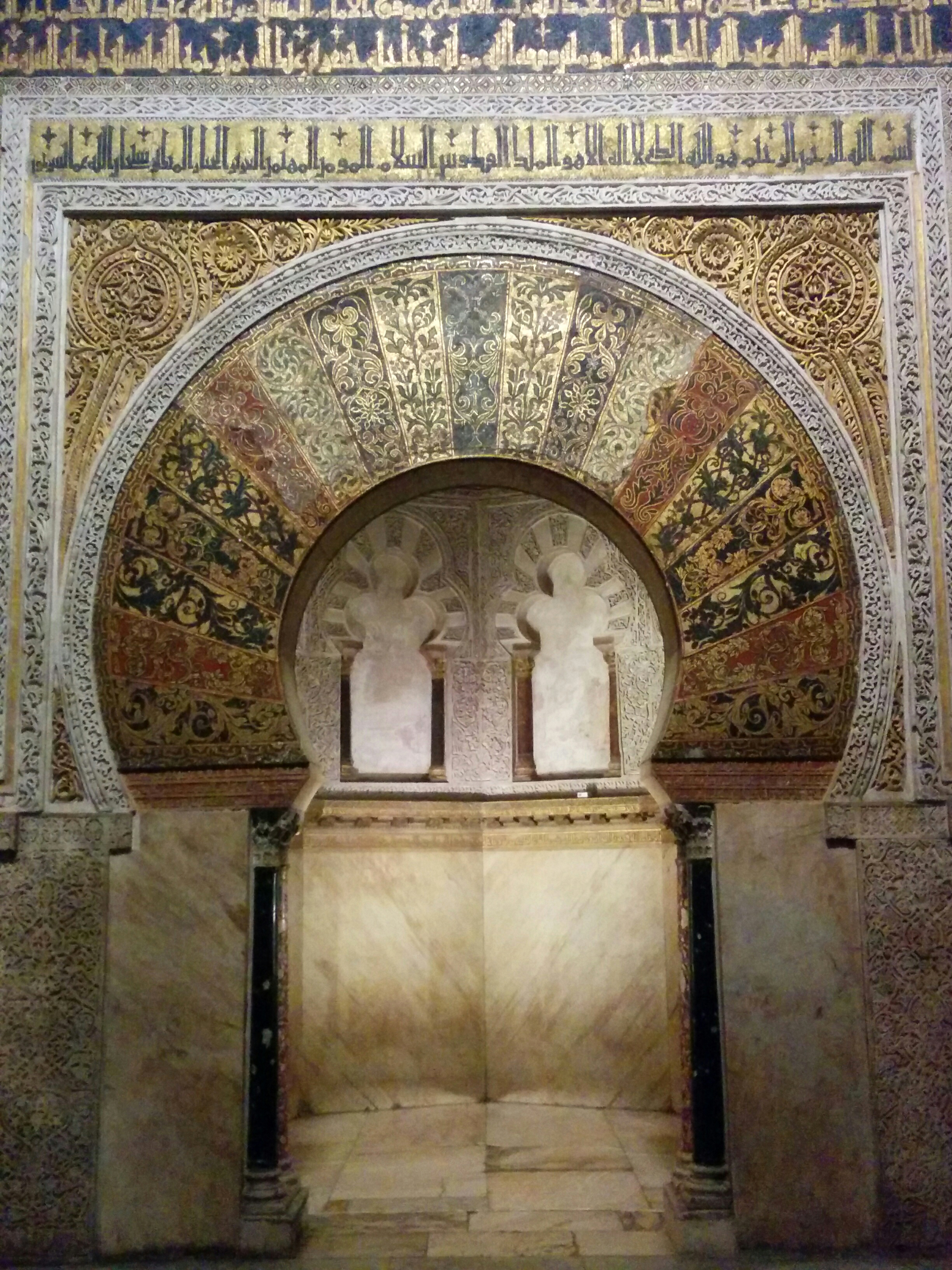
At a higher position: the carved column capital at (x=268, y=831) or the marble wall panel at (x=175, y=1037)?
the carved column capital at (x=268, y=831)

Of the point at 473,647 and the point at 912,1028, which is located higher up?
the point at 473,647

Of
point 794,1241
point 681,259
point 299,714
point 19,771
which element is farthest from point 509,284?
point 794,1241

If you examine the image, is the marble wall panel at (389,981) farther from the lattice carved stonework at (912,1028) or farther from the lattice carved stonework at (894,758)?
the lattice carved stonework at (894,758)

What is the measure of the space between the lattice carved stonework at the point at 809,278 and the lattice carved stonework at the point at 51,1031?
9.27 feet

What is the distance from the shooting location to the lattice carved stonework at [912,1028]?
14.3 feet

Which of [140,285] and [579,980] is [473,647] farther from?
[140,285]

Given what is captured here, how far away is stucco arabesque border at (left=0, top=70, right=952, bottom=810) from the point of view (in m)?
4.72

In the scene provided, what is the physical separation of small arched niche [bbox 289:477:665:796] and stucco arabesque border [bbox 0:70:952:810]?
236 centimetres

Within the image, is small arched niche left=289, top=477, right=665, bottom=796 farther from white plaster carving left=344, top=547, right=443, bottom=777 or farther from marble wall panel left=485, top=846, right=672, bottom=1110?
marble wall panel left=485, top=846, right=672, bottom=1110

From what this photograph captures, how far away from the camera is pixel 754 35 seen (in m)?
4.92

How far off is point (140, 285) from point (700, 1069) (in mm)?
3382

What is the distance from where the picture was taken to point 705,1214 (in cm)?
441

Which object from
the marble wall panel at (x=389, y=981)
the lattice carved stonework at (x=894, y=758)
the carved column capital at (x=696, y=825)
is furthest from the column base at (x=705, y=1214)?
the marble wall panel at (x=389, y=981)

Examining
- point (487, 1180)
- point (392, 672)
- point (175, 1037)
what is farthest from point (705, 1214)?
point (392, 672)
